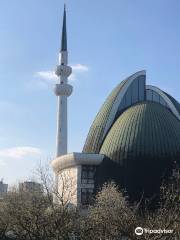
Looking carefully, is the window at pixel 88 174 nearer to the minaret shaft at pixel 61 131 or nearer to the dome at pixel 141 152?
the dome at pixel 141 152

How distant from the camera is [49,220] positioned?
61.9 feet

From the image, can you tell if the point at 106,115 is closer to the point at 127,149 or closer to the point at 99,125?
the point at 99,125

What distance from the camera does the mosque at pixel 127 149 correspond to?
44303 millimetres

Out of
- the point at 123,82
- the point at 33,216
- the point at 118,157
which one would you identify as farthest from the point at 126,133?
the point at 33,216

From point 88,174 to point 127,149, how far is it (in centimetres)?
540

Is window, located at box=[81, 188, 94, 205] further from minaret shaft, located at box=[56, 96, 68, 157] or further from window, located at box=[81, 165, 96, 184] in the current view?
minaret shaft, located at box=[56, 96, 68, 157]

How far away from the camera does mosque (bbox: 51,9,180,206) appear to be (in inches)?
1744

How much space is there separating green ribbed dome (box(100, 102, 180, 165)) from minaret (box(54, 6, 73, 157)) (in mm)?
9419

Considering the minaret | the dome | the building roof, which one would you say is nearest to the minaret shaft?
the minaret

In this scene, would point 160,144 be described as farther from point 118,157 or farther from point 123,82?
point 123,82

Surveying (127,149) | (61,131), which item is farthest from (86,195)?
(61,131)

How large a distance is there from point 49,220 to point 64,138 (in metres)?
39.4

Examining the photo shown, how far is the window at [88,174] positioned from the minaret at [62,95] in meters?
9.10

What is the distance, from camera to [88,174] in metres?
48.6
